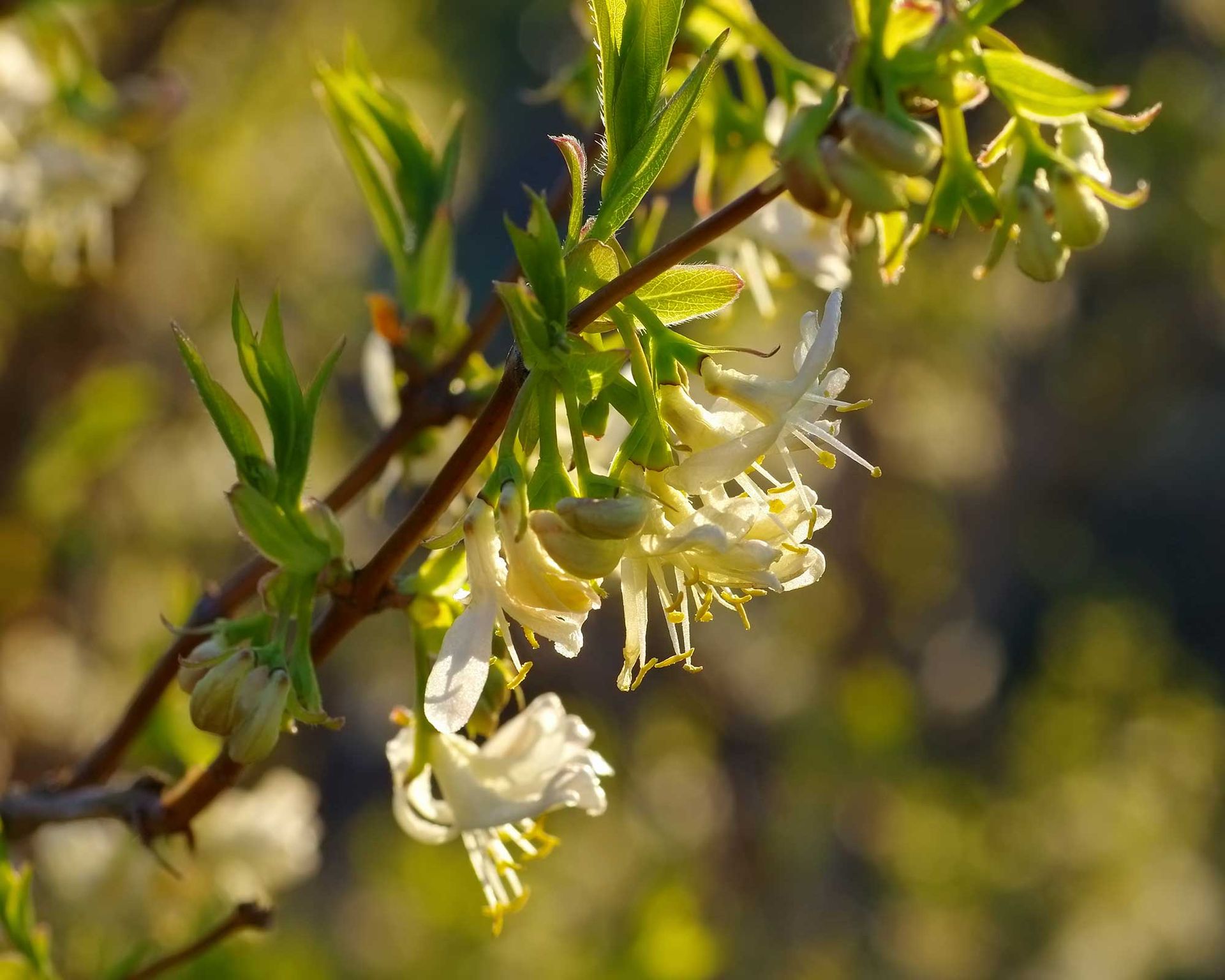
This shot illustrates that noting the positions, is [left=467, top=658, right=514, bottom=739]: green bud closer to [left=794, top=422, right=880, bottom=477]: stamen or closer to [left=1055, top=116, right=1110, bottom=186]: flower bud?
[left=794, top=422, right=880, bottom=477]: stamen

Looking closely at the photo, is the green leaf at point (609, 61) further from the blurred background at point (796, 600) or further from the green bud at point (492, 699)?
the blurred background at point (796, 600)

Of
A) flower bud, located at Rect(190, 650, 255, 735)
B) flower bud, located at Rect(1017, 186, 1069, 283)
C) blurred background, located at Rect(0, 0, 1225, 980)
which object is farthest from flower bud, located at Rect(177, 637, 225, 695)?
blurred background, located at Rect(0, 0, 1225, 980)

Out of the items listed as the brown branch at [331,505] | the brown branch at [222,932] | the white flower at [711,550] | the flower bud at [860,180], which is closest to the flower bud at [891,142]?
the flower bud at [860,180]

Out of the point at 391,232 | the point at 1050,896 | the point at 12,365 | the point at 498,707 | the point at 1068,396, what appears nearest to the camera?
the point at 498,707

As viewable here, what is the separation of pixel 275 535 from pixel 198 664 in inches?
2.4

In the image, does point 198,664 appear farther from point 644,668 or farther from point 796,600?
point 796,600

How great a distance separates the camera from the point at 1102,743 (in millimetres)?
3000

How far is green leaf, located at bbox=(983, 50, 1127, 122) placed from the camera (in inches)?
17.9

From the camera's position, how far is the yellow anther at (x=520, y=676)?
468 millimetres

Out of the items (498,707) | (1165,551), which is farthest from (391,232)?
(1165,551)

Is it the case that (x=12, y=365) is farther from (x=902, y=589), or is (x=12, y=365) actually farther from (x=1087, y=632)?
(x=1087, y=632)

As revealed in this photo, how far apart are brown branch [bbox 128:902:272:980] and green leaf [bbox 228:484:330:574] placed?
0.72 feet

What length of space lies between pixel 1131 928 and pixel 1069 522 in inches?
56.1

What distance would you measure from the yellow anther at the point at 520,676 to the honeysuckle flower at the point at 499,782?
0.11 ft
